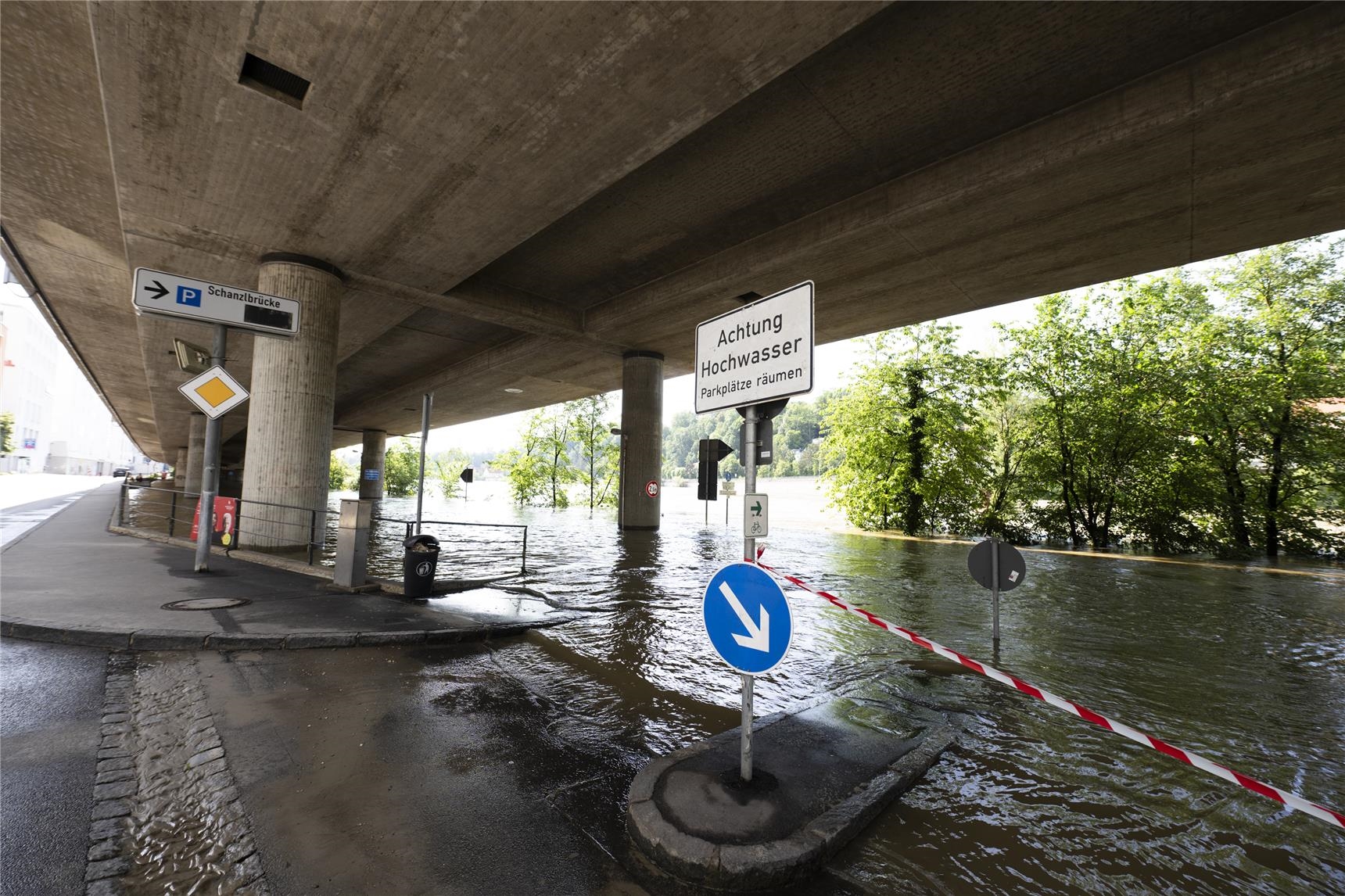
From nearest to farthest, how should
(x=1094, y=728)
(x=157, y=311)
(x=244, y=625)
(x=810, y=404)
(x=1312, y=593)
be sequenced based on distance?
(x=1094, y=728) < (x=244, y=625) < (x=157, y=311) < (x=1312, y=593) < (x=810, y=404)

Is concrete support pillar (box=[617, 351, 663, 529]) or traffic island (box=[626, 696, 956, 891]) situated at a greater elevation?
concrete support pillar (box=[617, 351, 663, 529])

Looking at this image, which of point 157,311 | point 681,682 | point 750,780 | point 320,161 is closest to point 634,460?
point 320,161

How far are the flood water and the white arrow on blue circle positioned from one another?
3.31 feet

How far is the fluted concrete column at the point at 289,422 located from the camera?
→ 39.4ft

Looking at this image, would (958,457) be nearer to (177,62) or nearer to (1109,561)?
(1109,561)

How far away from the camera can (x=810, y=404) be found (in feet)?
279

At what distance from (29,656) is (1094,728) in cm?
882

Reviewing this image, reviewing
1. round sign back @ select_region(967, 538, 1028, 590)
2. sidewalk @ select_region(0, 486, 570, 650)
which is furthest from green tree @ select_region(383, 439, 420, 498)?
round sign back @ select_region(967, 538, 1028, 590)

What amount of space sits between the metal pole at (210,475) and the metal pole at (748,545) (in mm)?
8351

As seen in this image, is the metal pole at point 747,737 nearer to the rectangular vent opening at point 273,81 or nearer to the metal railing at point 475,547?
the metal railing at point 475,547

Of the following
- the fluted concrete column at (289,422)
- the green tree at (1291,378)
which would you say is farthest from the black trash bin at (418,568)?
the green tree at (1291,378)

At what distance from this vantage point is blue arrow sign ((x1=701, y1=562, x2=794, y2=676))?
9.68ft

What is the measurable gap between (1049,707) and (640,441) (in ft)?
61.5

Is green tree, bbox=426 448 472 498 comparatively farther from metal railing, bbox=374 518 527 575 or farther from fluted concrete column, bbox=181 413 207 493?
metal railing, bbox=374 518 527 575
